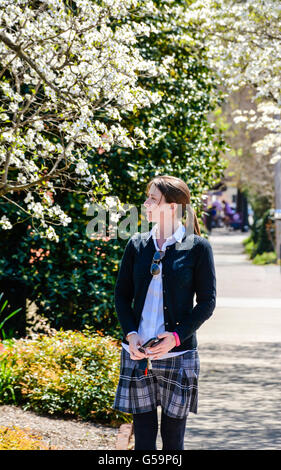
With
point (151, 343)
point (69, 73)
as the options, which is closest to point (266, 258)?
point (69, 73)

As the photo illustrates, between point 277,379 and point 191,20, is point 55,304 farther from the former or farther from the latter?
point 191,20

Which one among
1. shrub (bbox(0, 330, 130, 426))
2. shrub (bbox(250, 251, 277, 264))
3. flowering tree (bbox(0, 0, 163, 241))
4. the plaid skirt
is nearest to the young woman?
the plaid skirt

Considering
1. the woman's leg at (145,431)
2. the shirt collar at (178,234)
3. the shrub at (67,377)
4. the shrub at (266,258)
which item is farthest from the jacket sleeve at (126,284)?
the shrub at (266,258)

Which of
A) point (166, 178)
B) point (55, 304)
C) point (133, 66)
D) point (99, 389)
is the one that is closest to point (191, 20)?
point (55, 304)

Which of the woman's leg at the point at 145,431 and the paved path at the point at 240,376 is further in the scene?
the paved path at the point at 240,376

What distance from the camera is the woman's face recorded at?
15.0 ft

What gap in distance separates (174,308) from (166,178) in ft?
2.24

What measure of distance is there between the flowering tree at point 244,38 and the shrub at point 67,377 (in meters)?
4.80

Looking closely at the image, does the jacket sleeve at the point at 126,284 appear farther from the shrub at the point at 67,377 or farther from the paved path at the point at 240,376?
the shrub at the point at 67,377

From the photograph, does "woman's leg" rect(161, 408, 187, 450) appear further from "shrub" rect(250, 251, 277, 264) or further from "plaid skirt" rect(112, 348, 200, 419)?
"shrub" rect(250, 251, 277, 264)

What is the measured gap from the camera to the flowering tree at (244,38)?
10969mm

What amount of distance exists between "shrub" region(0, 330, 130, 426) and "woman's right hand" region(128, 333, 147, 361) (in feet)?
8.71

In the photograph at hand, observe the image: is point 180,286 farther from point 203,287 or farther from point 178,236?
point 178,236

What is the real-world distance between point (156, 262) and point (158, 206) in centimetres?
29
